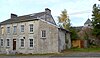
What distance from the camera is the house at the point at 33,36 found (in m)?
35.6

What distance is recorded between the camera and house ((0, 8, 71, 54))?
→ 117ft

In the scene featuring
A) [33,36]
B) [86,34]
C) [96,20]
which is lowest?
[33,36]

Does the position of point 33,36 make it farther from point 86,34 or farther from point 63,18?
point 63,18

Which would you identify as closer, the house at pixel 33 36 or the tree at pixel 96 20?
the house at pixel 33 36

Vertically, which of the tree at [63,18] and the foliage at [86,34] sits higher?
the tree at [63,18]

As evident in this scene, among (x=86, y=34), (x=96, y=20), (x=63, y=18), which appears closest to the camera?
(x=96, y=20)

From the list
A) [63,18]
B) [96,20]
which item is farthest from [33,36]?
[63,18]

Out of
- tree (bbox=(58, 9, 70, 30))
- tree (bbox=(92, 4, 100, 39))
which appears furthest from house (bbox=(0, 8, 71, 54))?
tree (bbox=(58, 9, 70, 30))

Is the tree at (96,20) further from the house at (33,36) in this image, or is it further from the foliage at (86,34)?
the house at (33,36)

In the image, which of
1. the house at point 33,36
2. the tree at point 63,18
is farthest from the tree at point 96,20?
the tree at point 63,18

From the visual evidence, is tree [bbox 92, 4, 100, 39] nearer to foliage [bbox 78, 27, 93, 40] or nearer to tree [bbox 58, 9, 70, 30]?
foliage [bbox 78, 27, 93, 40]

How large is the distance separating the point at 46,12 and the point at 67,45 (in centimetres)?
820

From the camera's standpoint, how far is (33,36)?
122ft

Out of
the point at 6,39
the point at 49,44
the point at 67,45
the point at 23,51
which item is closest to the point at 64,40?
the point at 67,45
